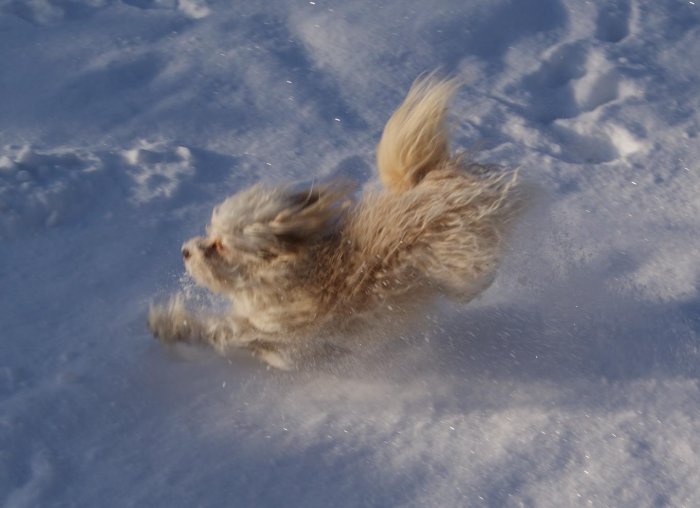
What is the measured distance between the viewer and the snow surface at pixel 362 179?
223 centimetres

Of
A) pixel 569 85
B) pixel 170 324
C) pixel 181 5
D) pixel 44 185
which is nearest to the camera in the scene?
pixel 170 324

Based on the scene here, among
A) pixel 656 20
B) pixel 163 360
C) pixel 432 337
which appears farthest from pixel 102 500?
pixel 656 20

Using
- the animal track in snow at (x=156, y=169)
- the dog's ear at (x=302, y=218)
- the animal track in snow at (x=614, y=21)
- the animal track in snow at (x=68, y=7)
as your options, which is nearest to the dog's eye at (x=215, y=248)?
the dog's ear at (x=302, y=218)

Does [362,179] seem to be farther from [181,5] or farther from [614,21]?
[614,21]

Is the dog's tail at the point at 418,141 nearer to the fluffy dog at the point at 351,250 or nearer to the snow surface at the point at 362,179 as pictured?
the fluffy dog at the point at 351,250

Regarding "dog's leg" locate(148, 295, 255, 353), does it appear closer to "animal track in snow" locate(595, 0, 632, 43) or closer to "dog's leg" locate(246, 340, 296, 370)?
"dog's leg" locate(246, 340, 296, 370)

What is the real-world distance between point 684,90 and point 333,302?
2.31 metres

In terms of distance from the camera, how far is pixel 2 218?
301 cm

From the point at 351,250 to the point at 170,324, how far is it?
59 centimetres

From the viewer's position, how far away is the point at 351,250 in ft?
8.29

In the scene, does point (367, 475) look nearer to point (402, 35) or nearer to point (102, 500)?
point (102, 500)

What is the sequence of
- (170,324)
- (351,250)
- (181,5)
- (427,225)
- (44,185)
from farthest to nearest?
(181,5)
(44,185)
(170,324)
(351,250)
(427,225)

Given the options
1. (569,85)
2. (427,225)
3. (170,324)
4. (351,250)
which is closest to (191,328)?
(170,324)

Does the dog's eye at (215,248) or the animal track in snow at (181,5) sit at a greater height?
the dog's eye at (215,248)
